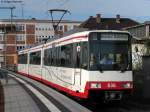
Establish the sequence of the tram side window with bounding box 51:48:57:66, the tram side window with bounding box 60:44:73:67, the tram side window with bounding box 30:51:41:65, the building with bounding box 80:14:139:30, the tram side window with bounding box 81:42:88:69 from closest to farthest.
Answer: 1. the tram side window with bounding box 81:42:88:69
2. the tram side window with bounding box 60:44:73:67
3. the tram side window with bounding box 51:48:57:66
4. the tram side window with bounding box 30:51:41:65
5. the building with bounding box 80:14:139:30

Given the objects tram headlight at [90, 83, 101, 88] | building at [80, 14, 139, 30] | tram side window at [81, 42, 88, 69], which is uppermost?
building at [80, 14, 139, 30]

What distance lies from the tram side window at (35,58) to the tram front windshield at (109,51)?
639 inches

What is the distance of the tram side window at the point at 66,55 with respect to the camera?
21.0 metres

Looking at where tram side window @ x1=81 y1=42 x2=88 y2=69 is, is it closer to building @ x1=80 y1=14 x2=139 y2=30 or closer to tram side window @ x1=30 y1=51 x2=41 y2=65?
tram side window @ x1=30 y1=51 x2=41 y2=65

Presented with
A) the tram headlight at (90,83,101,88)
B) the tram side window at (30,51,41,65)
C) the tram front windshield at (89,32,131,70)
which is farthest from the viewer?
the tram side window at (30,51,41,65)

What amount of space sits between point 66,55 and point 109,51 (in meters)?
3.80

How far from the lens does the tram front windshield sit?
18.6m

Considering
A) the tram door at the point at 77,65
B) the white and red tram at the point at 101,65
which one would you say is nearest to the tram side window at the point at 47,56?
the white and red tram at the point at 101,65

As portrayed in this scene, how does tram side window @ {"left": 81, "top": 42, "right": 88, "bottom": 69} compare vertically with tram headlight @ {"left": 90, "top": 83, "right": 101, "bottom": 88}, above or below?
above

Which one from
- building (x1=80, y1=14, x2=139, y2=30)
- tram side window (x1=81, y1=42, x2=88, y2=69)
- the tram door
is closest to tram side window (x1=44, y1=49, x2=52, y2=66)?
the tram door

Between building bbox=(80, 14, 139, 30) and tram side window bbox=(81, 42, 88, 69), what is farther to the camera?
building bbox=(80, 14, 139, 30)

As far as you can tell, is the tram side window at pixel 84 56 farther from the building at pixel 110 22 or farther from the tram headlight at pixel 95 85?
the building at pixel 110 22

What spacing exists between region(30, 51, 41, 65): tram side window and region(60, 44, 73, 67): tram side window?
38.2ft

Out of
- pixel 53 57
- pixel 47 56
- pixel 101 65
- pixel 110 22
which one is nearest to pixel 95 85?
pixel 101 65
